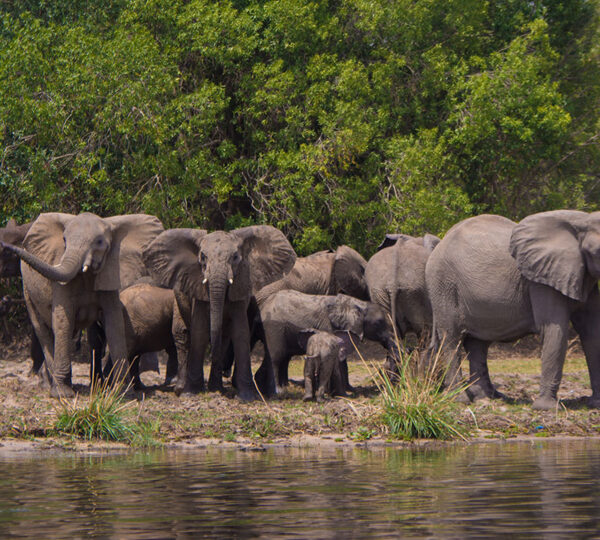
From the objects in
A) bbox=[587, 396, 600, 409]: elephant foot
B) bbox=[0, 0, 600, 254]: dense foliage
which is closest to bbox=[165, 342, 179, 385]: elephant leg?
bbox=[0, 0, 600, 254]: dense foliage

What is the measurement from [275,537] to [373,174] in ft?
56.3

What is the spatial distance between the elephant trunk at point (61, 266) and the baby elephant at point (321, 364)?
10.3 ft

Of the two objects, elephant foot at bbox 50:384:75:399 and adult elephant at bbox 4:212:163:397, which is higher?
adult elephant at bbox 4:212:163:397

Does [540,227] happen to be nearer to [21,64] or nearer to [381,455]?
[381,455]

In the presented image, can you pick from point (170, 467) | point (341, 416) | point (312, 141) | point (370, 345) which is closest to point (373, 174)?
point (312, 141)

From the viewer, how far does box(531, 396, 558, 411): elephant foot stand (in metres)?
Answer: 14.6

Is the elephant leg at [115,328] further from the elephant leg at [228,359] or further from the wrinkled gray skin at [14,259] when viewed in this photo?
the wrinkled gray skin at [14,259]

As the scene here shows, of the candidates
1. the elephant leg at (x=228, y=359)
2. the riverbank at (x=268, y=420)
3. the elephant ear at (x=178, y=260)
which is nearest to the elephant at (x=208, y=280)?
the elephant ear at (x=178, y=260)

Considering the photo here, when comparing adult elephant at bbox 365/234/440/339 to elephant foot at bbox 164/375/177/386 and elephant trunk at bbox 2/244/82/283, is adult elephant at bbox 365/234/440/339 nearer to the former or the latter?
elephant foot at bbox 164/375/177/386

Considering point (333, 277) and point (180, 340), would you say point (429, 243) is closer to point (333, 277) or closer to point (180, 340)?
point (333, 277)

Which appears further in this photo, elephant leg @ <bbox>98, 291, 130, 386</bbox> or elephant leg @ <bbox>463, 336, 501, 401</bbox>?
elephant leg @ <bbox>463, 336, 501, 401</bbox>

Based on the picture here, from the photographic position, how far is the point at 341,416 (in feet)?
44.5

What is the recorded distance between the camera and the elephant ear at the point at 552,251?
47.7 ft

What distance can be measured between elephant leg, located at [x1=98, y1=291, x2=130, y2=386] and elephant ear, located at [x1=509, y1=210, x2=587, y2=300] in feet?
16.5
